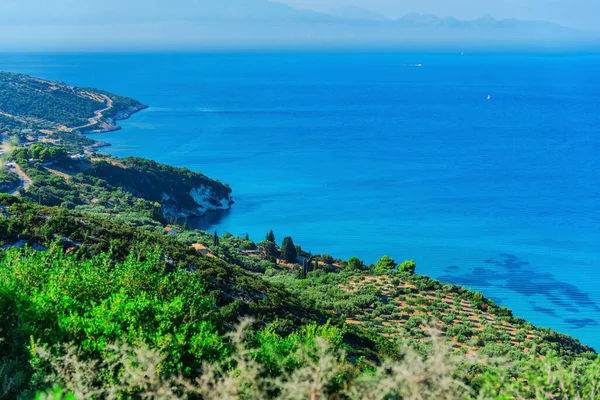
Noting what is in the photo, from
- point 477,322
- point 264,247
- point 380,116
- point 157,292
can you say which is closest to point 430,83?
point 380,116

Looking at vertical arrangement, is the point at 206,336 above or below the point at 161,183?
above

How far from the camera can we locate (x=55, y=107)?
338ft

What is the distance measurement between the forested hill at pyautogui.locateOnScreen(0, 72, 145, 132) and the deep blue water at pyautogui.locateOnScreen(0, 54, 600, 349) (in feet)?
20.7

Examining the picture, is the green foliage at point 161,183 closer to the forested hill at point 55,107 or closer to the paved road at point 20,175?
the paved road at point 20,175

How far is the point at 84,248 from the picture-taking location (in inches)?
760

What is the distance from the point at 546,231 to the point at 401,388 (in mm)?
53705

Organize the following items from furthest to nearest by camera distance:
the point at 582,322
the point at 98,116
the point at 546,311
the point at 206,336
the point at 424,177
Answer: the point at 98,116
the point at 424,177
the point at 546,311
the point at 582,322
the point at 206,336

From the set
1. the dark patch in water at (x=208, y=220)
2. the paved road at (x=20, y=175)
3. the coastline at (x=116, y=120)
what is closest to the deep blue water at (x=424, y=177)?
the dark patch in water at (x=208, y=220)

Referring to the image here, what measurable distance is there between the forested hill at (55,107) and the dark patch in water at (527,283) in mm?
73288

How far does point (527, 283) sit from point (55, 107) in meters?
93.8

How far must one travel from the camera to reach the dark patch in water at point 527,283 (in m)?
38.8

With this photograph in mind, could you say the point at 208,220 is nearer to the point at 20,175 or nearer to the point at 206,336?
the point at 20,175

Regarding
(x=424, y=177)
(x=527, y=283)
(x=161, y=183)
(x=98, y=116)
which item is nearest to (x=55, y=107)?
(x=98, y=116)

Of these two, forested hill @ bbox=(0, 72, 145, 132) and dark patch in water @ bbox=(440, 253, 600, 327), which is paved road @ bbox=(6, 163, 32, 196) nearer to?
dark patch in water @ bbox=(440, 253, 600, 327)
